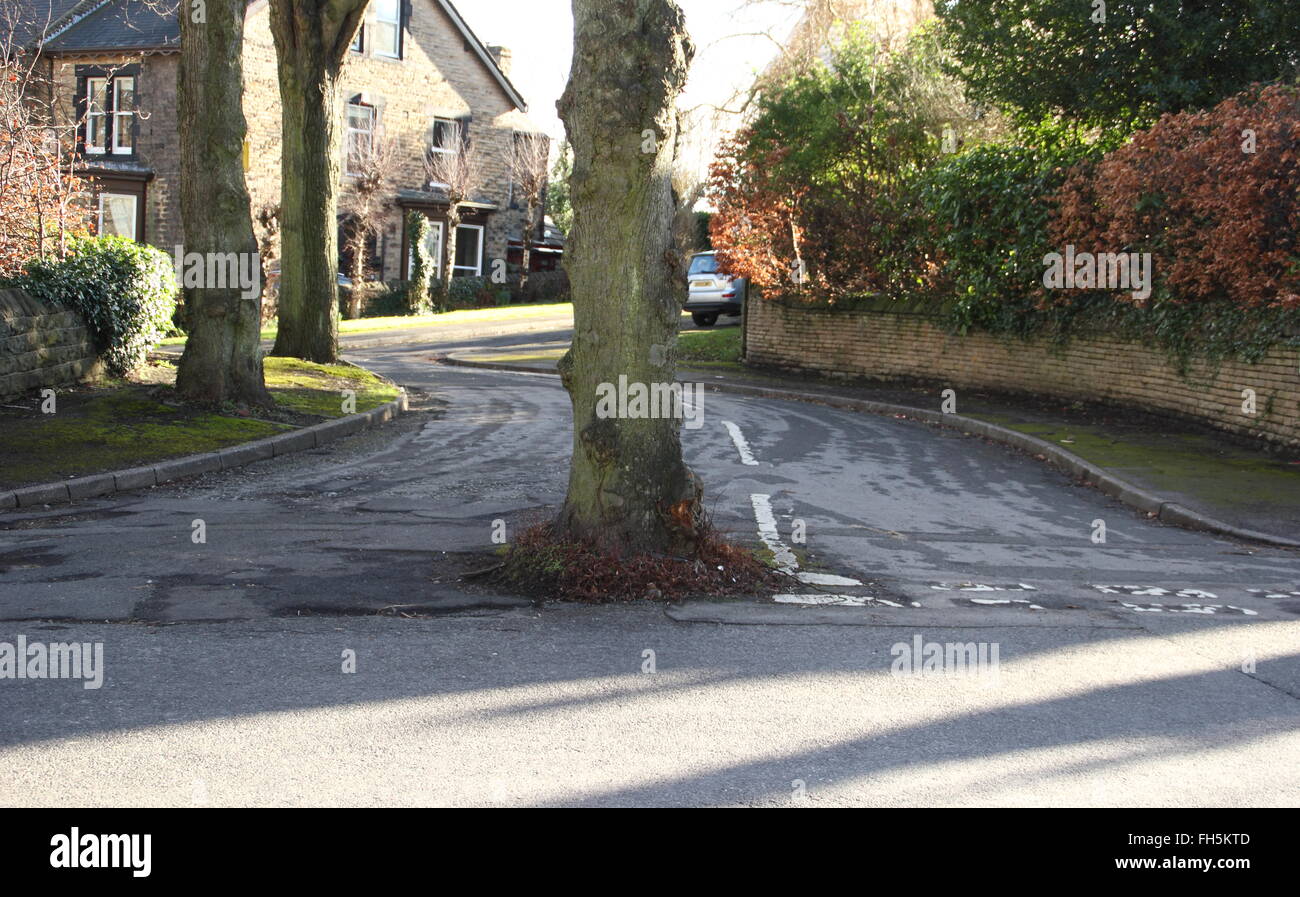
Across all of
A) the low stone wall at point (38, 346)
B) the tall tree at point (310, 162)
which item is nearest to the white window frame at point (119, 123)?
the tall tree at point (310, 162)

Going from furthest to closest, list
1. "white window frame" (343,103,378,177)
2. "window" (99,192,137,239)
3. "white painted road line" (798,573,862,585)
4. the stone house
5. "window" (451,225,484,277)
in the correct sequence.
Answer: "window" (451,225,484,277) → "white window frame" (343,103,378,177) → "window" (99,192,137,239) → the stone house → "white painted road line" (798,573,862,585)

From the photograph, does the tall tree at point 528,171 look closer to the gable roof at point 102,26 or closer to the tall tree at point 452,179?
→ the tall tree at point 452,179

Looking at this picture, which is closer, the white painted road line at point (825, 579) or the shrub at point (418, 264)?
the white painted road line at point (825, 579)

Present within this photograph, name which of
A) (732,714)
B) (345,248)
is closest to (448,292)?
(345,248)

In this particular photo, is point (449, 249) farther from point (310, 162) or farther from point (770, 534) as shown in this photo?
point (770, 534)

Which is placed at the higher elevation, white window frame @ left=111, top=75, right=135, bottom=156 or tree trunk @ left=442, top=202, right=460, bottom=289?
white window frame @ left=111, top=75, right=135, bottom=156

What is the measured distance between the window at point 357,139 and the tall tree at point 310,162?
18720 millimetres

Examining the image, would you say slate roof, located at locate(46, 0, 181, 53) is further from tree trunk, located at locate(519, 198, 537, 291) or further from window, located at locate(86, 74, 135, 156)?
tree trunk, located at locate(519, 198, 537, 291)

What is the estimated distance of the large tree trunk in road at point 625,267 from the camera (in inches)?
286

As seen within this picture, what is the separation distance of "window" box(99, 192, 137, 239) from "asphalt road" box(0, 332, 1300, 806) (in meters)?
28.0

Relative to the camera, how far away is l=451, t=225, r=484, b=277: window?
143 feet

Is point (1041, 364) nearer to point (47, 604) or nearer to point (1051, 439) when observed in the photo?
point (1051, 439)

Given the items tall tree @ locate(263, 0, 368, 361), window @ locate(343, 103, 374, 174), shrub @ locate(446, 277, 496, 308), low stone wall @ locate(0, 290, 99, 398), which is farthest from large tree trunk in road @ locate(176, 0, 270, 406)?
shrub @ locate(446, 277, 496, 308)

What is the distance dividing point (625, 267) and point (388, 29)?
113 ft
